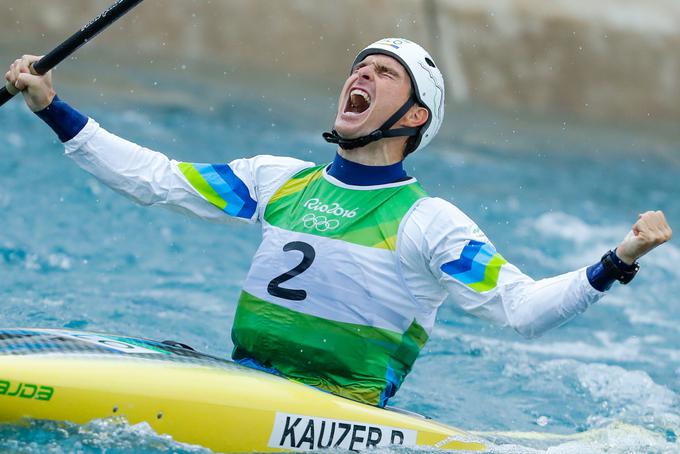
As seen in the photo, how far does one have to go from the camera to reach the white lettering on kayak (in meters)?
3.26

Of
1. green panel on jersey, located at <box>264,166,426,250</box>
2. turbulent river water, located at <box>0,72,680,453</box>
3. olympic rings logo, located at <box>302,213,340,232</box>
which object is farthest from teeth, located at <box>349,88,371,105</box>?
turbulent river water, located at <box>0,72,680,453</box>

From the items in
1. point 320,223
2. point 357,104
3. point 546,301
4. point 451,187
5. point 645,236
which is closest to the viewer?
point 645,236

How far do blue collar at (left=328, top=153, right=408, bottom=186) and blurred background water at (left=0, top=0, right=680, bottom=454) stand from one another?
920mm

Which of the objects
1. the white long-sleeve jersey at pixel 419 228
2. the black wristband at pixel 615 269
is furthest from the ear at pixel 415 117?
the black wristband at pixel 615 269

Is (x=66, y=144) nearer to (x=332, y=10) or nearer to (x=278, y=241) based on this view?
(x=278, y=241)

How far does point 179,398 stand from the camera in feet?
10.3

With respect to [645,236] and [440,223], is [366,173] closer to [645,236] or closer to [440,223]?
[440,223]

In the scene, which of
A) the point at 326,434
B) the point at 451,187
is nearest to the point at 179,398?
the point at 326,434

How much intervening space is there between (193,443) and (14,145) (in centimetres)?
530

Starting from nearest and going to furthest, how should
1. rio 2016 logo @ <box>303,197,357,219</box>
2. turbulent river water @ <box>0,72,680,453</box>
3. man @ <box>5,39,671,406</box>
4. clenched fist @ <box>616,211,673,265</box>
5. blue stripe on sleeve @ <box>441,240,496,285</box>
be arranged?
clenched fist @ <box>616,211,673,265</box> → blue stripe on sleeve @ <box>441,240,496,285</box> → man @ <box>5,39,671,406</box> → rio 2016 logo @ <box>303,197,357,219</box> → turbulent river water @ <box>0,72,680,453</box>

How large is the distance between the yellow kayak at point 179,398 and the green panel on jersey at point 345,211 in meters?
0.46

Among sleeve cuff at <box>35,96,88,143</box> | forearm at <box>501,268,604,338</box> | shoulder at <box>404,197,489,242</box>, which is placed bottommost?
forearm at <box>501,268,604,338</box>

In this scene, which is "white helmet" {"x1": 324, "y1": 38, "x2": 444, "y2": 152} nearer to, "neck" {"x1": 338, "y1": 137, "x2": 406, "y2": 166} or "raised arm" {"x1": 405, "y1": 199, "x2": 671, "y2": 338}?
"neck" {"x1": 338, "y1": 137, "x2": 406, "y2": 166}

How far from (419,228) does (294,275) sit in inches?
15.4
